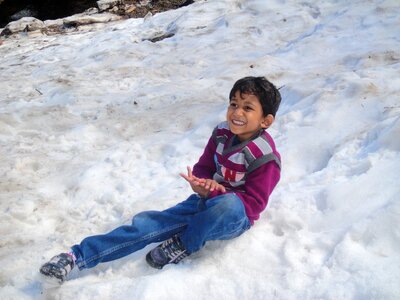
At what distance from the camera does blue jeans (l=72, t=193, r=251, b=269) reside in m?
2.26

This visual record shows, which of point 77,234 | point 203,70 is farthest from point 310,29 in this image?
point 77,234

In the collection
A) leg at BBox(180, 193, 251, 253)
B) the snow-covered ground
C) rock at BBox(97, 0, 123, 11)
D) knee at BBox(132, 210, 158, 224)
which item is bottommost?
rock at BBox(97, 0, 123, 11)

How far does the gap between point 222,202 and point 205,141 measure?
1.89 meters

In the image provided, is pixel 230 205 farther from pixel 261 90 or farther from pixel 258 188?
pixel 261 90

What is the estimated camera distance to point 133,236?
8.22 ft

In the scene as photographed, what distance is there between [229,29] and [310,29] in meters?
1.61

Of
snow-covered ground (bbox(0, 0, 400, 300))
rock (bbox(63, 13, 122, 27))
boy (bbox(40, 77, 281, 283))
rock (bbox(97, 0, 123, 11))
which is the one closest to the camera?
snow-covered ground (bbox(0, 0, 400, 300))

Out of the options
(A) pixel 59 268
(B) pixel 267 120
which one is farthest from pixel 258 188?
(A) pixel 59 268

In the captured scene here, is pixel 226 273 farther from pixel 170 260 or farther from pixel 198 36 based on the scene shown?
pixel 198 36

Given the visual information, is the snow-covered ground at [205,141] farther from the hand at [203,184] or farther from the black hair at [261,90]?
the black hair at [261,90]

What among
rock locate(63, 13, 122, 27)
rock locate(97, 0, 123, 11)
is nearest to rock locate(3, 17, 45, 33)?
rock locate(63, 13, 122, 27)

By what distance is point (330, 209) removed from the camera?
2.54 meters

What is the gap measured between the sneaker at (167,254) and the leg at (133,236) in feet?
0.36

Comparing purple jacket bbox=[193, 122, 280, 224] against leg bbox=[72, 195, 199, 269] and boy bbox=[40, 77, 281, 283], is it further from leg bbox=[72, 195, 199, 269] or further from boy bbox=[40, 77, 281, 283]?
leg bbox=[72, 195, 199, 269]
